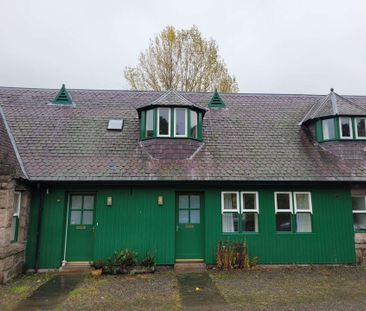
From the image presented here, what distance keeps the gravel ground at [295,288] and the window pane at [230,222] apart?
4.81 feet

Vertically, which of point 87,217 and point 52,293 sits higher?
point 87,217

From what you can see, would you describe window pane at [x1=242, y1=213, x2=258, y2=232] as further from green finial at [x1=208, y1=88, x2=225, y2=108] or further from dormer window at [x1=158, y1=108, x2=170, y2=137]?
green finial at [x1=208, y1=88, x2=225, y2=108]

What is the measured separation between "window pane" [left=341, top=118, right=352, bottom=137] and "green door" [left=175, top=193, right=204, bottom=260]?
6.16m

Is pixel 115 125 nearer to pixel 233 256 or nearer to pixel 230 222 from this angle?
pixel 230 222

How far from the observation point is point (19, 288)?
7.71 m

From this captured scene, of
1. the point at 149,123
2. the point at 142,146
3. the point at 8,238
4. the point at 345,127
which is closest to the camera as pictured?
the point at 8,238

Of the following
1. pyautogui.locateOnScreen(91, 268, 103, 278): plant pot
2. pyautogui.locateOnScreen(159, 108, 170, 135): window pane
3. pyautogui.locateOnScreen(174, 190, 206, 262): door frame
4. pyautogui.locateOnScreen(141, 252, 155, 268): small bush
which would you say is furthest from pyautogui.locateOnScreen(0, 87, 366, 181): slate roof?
pyautogui.locateOnScreen(91, 268, 103, 278): plant pot

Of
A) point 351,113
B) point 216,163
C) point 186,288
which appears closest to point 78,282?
point 186,288

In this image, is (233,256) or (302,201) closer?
(233,256)

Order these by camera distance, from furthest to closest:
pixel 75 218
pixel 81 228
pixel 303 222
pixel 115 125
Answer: pixel 115 125 < pixel 303 222 < pixel 75 218 < pixel 81 228

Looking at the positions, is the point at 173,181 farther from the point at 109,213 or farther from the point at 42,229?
the point at 42,229

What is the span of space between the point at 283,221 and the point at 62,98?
10.3 m

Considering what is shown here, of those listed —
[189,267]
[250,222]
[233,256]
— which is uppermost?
[250,222]

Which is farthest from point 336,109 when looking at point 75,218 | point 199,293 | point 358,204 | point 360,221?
point 75,218
